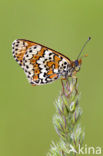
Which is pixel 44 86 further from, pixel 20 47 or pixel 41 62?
pixel 41 62

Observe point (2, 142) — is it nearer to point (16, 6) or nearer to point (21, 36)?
point (21, 36)

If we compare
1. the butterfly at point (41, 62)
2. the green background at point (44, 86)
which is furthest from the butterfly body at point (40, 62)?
the green background at point (44, 86)

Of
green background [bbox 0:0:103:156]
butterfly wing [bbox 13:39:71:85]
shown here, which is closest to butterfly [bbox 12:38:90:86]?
butterfly wing [bbox 13:39:71:85]

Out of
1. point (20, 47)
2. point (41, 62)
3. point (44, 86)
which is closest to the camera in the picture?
point (41, 62)

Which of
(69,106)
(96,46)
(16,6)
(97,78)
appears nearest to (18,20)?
(16,6)

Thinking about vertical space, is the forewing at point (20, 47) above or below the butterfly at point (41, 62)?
above

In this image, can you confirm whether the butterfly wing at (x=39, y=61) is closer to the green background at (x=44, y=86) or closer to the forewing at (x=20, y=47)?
the forewing at (x=20, y=47)

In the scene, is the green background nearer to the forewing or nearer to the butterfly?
the butterfly

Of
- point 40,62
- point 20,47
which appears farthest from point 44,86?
point 40,62
